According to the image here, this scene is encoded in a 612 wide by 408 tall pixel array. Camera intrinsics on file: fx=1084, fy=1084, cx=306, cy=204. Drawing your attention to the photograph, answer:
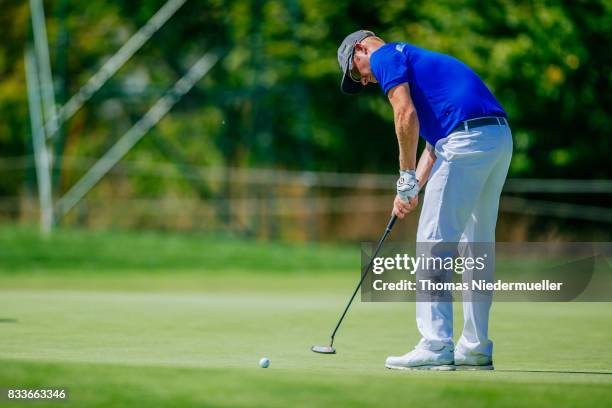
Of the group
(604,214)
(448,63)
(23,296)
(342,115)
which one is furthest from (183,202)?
(448,63)

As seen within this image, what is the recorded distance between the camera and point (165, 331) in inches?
314

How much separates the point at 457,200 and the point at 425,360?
3.10ft

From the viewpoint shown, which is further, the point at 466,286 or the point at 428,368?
the point at 466,286

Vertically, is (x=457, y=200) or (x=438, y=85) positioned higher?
(x=438, y=85)

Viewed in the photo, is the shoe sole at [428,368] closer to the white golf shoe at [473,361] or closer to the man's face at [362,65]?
the white golf shoe at [473,361]

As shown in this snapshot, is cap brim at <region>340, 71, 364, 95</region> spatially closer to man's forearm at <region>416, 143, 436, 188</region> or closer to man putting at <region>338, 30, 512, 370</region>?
man putting at <region>338, 30, 512, 370</region>

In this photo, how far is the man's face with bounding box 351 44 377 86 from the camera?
21.3 ft

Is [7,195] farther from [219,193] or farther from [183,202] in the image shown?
[219,193]

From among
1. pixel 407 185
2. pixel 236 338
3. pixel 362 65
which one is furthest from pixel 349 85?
pixel 236 338

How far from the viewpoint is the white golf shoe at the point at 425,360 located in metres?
6.09

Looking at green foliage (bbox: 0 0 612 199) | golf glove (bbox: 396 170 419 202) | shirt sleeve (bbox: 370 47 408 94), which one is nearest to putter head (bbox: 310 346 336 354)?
golf glove (bbox: 396 170 419 202)

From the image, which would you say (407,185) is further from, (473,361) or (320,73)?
(320,73)

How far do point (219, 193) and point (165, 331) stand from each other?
48.7ft

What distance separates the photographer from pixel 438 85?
6.30 meters
